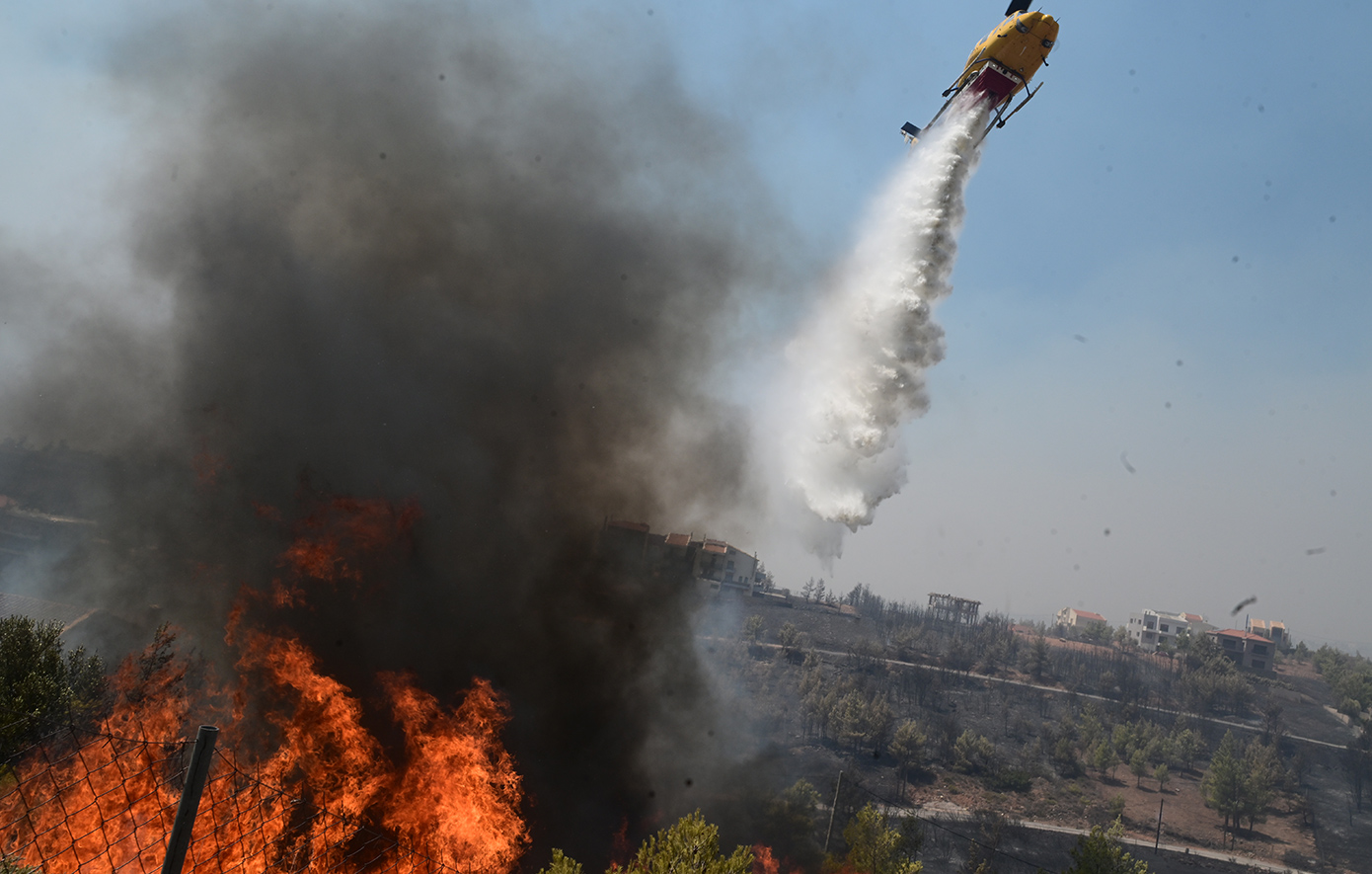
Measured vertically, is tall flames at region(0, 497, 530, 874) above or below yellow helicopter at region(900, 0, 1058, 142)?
below

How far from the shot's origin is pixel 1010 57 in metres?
23.6

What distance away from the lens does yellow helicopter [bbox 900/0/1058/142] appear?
23188mm

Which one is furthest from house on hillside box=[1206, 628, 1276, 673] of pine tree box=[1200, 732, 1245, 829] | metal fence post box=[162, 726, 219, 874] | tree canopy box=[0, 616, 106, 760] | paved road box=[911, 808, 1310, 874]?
metal fence post box=[162, 726, 219, 874]

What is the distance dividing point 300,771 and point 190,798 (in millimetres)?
19647

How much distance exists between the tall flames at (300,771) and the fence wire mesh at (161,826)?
55 millimetres

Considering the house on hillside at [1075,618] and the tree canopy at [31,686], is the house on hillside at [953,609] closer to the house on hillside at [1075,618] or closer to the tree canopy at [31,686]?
the house on hillside at [1075,618]

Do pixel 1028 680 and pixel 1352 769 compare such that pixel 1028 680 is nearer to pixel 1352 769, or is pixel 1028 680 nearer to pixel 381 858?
pixel 1352 769

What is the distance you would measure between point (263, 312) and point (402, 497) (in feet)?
30.7

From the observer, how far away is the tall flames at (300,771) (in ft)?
57.7

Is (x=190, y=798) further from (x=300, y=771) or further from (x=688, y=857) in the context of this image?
(x=300, y=771)

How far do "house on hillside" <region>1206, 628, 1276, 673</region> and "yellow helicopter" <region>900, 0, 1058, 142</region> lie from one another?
117 metres

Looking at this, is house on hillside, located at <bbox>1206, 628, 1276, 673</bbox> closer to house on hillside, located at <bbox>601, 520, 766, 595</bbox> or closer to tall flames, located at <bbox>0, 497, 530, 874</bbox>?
house on hillside, located at <bbox>601, 520, 766, 595</bbox>

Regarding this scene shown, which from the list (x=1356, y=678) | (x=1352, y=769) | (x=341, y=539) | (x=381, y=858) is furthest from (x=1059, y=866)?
(x=1356, y=678)

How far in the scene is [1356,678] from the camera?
9594 centimetres
